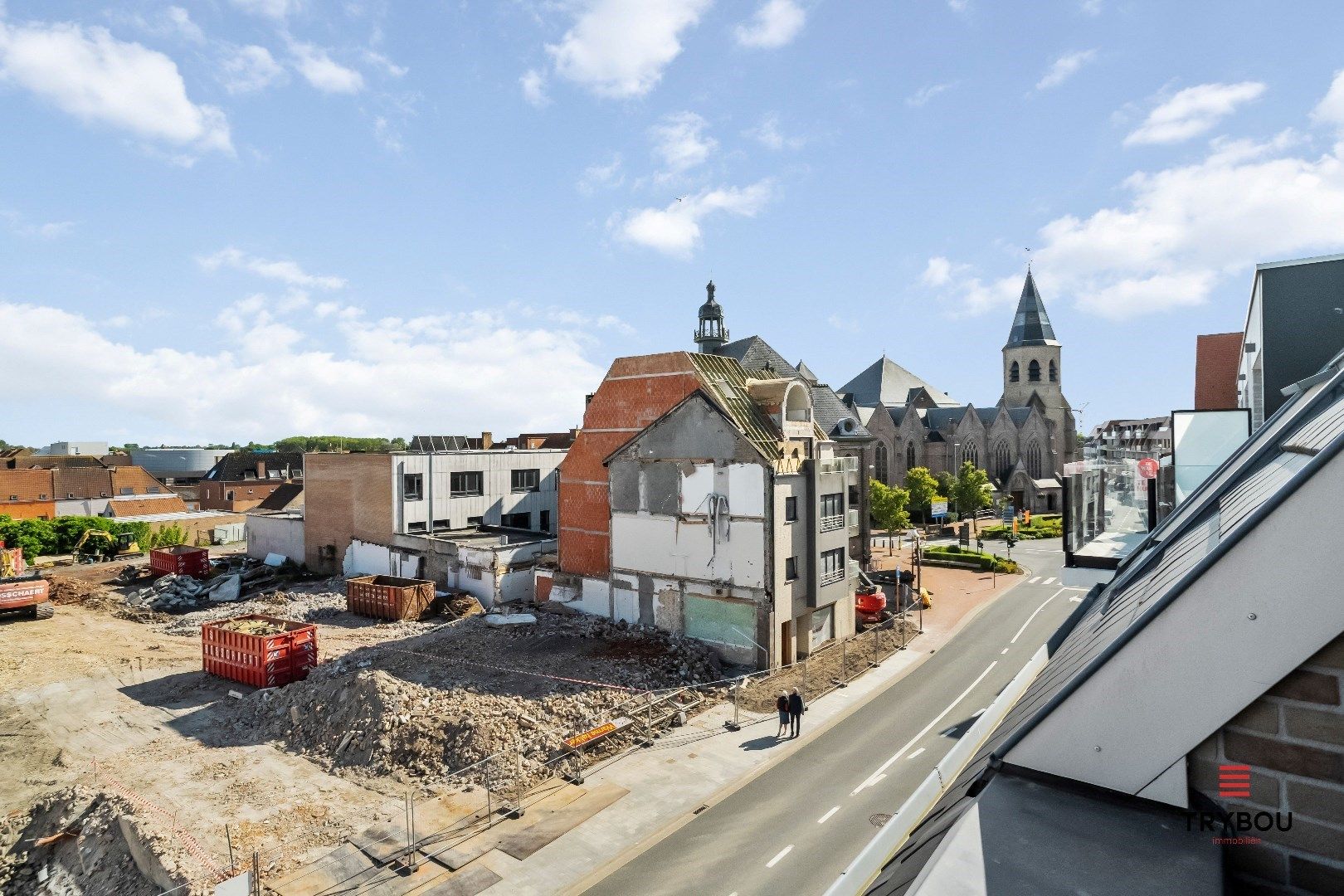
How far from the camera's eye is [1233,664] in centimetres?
311

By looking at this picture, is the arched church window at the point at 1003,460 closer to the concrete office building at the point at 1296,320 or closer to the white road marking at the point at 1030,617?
the white road marking at the point at 1030,617

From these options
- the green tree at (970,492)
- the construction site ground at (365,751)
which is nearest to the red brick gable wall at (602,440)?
the construction site ground at (365,751)

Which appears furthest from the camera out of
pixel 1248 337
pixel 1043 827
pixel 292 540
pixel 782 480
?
pixel 292 540

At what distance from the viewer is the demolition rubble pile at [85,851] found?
14.9m

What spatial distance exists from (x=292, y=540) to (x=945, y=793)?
5431cm

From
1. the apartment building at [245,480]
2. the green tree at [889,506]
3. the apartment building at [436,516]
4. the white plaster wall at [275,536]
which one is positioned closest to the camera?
the apartment building at [436,516]

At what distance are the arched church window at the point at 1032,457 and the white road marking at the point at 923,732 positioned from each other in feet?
210

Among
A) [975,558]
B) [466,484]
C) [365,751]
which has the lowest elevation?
[365,751]

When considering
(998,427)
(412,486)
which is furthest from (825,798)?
(998,427)

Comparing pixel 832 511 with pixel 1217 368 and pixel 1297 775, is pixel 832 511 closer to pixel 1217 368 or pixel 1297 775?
pixel 1217 368

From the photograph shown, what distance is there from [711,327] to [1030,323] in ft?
209

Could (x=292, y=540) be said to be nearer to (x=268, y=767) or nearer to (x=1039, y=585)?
(x=268, y=767)

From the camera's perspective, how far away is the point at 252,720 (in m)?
23.0

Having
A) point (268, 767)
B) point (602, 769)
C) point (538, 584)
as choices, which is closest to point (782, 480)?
point (602, 769)
